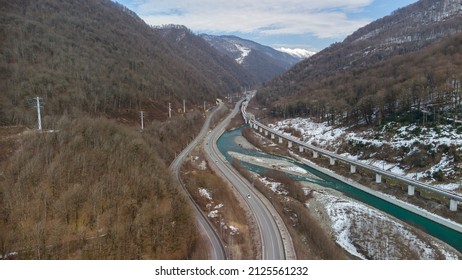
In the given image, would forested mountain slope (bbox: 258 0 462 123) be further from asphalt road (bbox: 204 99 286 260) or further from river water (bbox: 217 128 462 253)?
asphalt road (bbox: 204 99 286 260)

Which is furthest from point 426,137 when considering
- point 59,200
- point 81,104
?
point 81,104

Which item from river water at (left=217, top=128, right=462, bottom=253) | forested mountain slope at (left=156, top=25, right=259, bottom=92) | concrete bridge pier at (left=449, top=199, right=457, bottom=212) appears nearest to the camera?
river water at (left=217, top=128, right=462, bottom=253)

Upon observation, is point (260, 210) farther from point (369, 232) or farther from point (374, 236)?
point (374, 236)

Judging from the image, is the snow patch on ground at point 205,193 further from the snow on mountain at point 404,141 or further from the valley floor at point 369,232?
the snow on mountain at point 404,141

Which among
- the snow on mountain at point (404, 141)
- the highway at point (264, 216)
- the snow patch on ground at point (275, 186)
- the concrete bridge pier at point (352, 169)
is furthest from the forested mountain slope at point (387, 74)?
the highway at point (264, 216)

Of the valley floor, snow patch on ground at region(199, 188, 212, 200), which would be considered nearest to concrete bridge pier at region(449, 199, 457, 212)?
the valley floor

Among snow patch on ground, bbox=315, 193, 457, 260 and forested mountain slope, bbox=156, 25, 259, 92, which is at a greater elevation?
forested mountain slope, bbox=156, 25, 259, 92

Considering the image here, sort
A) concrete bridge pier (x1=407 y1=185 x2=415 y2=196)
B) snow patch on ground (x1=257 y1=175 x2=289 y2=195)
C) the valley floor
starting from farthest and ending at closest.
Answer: snow patch on ground (x1=257 y1=175 x2=289 y2=195), concrete bridge pier (x1=407 y1=185 x2=415 y2=196), the valley floor
